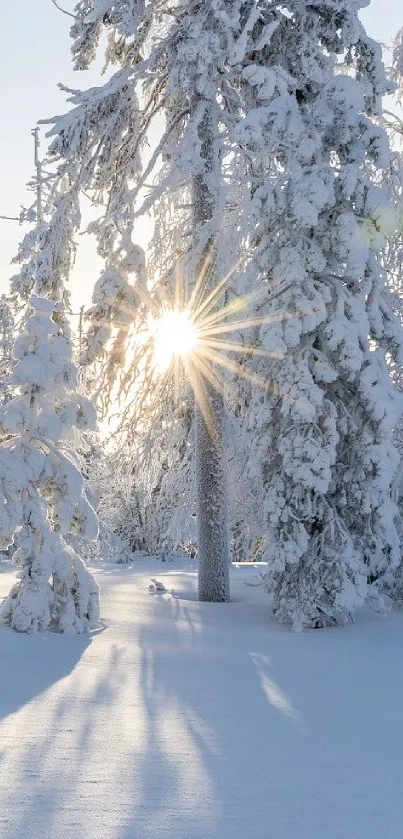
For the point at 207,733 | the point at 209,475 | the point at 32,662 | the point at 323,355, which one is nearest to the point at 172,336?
the point at 209,475

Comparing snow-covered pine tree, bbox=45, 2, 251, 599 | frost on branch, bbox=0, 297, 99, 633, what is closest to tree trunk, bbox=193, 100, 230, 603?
snow-covered pine tree, bbox=45, 2, 251, 599

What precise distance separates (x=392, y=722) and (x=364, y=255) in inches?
213

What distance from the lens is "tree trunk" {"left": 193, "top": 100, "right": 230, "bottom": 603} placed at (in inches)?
422

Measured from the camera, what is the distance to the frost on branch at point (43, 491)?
7773 millimetres

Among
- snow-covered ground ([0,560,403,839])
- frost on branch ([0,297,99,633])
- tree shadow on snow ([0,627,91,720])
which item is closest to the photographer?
snow-covered ground ([0,560,403,839])

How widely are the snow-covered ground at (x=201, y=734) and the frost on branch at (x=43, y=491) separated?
1.33ft

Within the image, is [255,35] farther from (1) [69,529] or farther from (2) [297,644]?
(2) [297,644]

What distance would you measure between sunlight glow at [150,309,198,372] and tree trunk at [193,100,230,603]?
0.63 m

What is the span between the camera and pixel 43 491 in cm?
834

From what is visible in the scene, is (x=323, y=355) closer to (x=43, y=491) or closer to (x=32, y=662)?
(x=43, y=491)

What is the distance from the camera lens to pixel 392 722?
5.16 meters

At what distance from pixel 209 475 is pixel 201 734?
616cm

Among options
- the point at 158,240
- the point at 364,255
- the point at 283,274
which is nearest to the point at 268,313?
the point at 283,274

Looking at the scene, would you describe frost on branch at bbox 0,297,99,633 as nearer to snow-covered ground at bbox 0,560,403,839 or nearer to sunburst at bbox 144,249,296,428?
snow-covered ground at bbox 0,560,403,839
